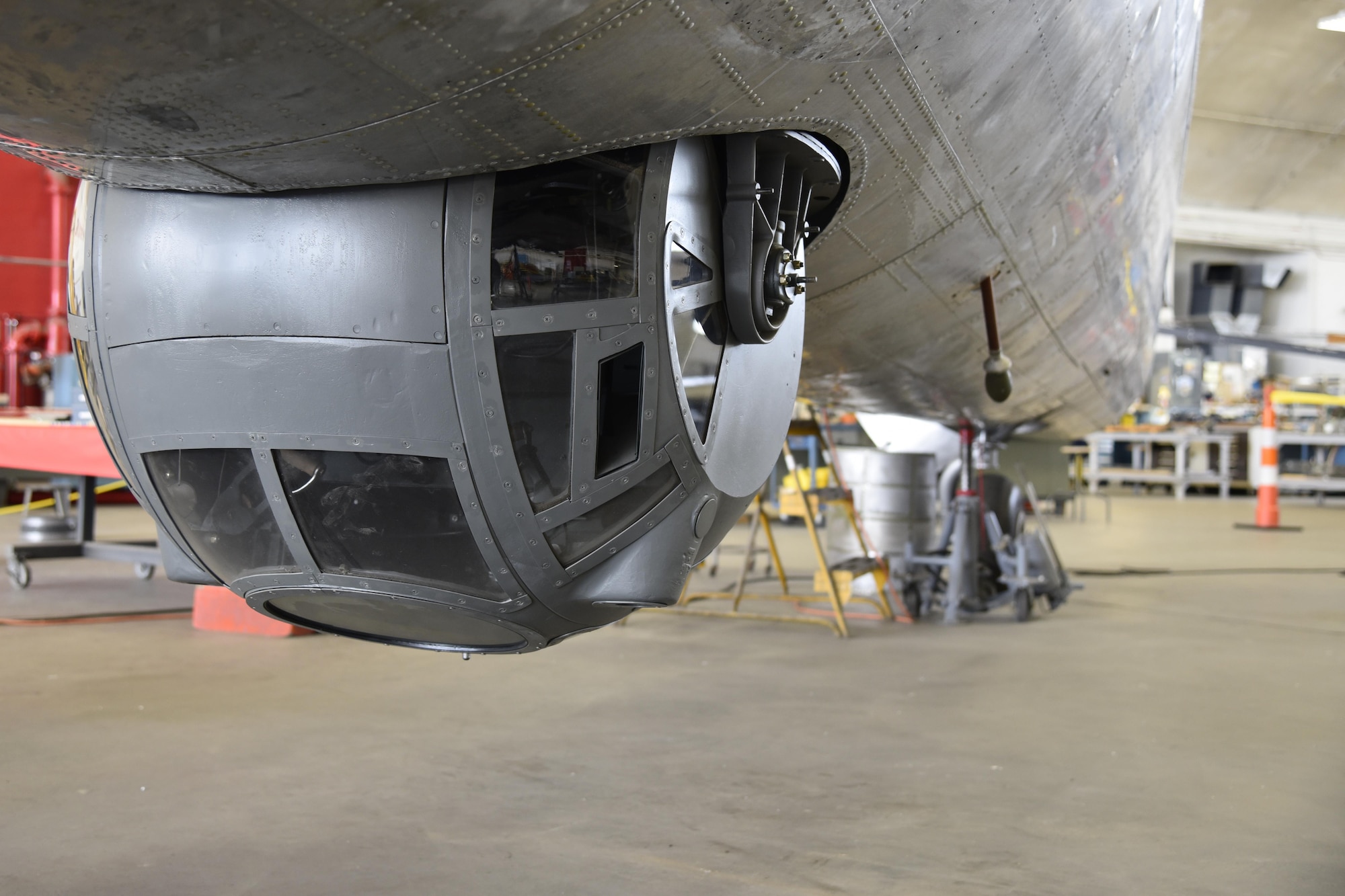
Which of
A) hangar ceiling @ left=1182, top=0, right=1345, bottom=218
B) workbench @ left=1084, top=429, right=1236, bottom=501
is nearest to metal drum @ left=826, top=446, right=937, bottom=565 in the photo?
workbench @ left=1084, top=429, right=1236, bottom=501

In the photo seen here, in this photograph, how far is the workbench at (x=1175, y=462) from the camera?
2223 cm

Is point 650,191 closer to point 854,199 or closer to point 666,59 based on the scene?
point 666,59

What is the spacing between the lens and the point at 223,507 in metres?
1.94

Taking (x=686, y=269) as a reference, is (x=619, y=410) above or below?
below

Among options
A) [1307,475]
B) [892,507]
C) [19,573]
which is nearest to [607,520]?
[892,507]

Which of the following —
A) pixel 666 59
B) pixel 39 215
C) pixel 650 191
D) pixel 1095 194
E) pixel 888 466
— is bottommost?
pixel 888 466

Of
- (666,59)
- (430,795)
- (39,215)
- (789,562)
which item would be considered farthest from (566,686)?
(39,215)

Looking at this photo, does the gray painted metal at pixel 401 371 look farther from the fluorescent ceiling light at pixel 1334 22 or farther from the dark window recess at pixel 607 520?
the fluorescent ceiling light at pixel 1334 22

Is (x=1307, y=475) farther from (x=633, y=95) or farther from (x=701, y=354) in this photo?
(x=633, y=95)

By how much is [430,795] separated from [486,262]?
2.11m

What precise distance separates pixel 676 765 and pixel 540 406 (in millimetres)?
2222

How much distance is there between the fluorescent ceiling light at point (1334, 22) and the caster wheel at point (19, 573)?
80.9 feet

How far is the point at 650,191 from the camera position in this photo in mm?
1812

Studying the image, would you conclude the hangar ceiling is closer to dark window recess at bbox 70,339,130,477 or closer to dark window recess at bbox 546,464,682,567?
dark window recess at bbox 546,464,682,567
